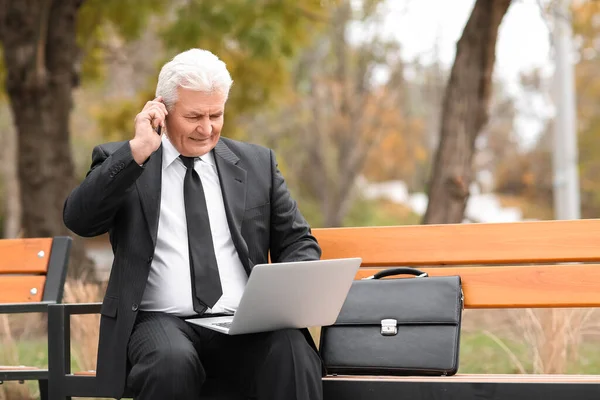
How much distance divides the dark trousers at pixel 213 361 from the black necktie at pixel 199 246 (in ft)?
0.41

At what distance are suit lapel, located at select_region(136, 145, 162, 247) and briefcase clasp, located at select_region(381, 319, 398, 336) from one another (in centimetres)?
96

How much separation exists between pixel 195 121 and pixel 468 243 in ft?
4.34

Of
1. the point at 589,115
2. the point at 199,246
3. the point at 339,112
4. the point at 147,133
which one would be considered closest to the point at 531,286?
the point at 199,246

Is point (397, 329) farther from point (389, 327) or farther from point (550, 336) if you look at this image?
point (550, 336)

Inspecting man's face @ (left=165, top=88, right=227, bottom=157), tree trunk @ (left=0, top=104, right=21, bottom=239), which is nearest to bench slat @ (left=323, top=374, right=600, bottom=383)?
man's face @ (left=165, top=88, right=227, bottom=157)

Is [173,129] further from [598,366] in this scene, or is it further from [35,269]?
[598,366]

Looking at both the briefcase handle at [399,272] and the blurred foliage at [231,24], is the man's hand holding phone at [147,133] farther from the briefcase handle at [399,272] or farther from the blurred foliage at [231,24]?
the blurred foliage at [231,24]

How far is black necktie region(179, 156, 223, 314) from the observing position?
3.71 metres

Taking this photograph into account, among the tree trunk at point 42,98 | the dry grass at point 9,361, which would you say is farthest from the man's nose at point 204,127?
the tree trunk at point 42,98

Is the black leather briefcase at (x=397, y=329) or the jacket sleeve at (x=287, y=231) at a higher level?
the jacket sleeve at (x=287, y=231)

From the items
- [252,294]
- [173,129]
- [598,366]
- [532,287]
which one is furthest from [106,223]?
[598,366]

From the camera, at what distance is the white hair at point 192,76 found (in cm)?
378

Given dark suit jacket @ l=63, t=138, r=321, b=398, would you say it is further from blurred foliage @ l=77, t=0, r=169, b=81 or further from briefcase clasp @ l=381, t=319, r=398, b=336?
blurred foliage @ l=77, t=0, r=169, b=81

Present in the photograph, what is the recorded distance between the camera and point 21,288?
15.7ft
